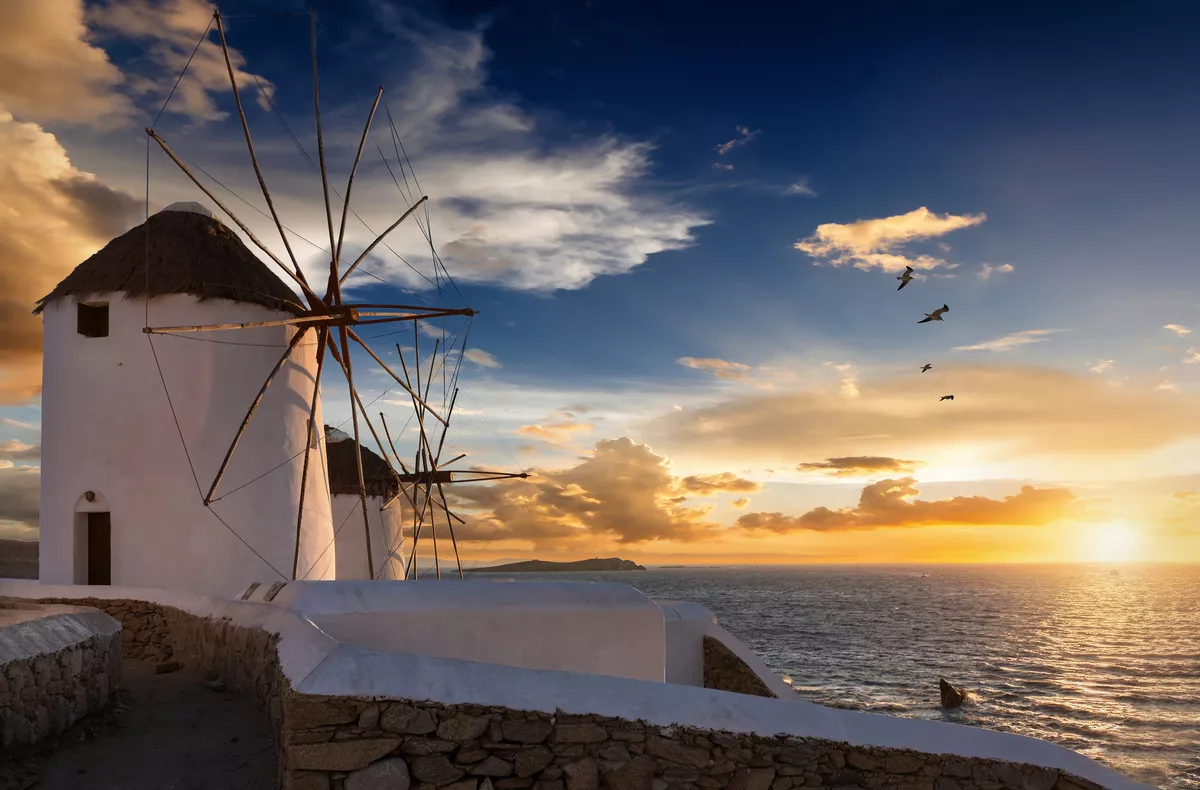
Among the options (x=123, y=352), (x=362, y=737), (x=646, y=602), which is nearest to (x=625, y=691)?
(x=362, y=737)

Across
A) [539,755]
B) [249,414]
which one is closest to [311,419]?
[249,414]

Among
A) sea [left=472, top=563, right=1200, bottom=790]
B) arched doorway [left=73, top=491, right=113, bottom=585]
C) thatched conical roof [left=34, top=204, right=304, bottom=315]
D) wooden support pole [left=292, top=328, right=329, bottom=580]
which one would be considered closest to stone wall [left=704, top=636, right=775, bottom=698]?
sea [left=472, top=563, right=1200, bottom=790]

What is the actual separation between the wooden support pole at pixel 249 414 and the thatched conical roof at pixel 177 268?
799 millimetres

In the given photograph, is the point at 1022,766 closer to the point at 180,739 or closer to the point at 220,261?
the point at 180,739

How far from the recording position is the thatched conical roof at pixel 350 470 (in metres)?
26.7

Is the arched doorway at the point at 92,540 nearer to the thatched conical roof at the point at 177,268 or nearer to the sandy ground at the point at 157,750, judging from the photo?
the thatched conical roof at the point at 177,268

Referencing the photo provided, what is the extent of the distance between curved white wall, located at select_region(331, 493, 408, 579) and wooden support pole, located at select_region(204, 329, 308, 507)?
1139cm

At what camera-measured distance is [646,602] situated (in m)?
9.31

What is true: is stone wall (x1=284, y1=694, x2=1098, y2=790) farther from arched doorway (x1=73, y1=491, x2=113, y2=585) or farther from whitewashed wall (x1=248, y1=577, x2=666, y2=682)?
arched doorway (x1=73, y1=491, x2=113, y2=585)

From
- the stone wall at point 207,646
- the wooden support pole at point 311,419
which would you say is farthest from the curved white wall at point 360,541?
the stone wall at point 207,646

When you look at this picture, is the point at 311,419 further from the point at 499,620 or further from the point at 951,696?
the point at 951,696

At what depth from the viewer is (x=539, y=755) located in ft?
18.7

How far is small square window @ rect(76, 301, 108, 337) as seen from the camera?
14.7 metres

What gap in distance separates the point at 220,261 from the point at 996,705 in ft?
75.3
